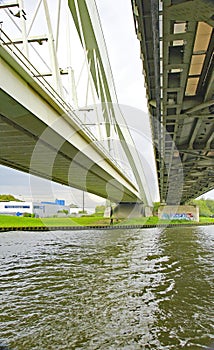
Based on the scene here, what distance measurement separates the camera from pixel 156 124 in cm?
1318

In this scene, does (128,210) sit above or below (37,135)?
below

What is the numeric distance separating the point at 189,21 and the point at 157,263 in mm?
Answer: 7737

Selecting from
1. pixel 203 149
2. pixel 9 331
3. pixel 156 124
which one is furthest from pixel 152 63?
pixel 203 149

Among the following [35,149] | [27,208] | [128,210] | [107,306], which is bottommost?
[107,306]

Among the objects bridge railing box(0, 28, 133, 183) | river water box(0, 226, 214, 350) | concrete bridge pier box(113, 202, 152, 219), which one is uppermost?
bridge railing box(0, 28, 133, 183)

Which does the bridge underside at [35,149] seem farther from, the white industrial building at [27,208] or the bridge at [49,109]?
the white industrial building at [27,208]

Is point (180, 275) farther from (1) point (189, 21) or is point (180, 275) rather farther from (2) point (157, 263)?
(1) point (189, 21)

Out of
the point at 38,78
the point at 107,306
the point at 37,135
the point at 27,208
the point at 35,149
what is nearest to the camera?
the point at 107,306

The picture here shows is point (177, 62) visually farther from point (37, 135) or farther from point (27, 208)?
point (27, 208)

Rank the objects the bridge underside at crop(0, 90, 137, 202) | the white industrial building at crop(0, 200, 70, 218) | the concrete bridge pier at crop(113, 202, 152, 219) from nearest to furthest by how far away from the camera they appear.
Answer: the bridge underside at crop(0, 90, 137, 202), the concrete bridge pier at crop(113, 202, 152, 219), the white industrial building at crop(0, 200, 70, 218)

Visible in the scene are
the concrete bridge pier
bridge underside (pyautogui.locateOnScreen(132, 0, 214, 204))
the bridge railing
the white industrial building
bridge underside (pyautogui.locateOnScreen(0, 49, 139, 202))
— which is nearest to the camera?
bridge underside (pyautogui.locateOnScreen(132, 0, 214, 204))

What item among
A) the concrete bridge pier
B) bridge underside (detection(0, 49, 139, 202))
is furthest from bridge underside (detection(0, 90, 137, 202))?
the concrete bridge pier

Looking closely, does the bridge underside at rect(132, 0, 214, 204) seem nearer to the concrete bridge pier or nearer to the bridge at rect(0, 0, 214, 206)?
the bridge at rect(0, 0, 214, 206)

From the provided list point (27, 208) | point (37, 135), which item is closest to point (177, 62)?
point (37, 135)
